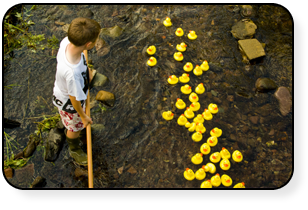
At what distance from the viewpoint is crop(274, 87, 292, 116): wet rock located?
12.2 feet

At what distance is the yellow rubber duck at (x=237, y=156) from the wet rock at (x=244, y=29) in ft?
7.79

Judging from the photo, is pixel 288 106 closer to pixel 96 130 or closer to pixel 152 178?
pixel 152 178

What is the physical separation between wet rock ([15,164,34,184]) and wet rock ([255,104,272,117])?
3.63 meters

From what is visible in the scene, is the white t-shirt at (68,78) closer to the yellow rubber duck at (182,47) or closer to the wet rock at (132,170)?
the wet rock at (132,170)

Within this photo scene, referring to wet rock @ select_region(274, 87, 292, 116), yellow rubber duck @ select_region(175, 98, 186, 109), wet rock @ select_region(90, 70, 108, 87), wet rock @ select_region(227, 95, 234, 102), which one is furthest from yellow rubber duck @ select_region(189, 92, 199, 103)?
wet rock @ select_region(90, 70, 108, 87)

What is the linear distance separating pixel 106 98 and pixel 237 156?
7.37 feet

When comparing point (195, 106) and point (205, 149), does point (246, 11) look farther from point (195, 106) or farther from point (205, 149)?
point (205, 149)

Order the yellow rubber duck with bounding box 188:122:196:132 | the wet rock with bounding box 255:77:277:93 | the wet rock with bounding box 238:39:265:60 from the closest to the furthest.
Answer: the yellow rubber duck with bounding box 188:122:196:132 < the wet rock with bounding box 255:77:277:93 < the wet rock with bounding box 238:39:265:60

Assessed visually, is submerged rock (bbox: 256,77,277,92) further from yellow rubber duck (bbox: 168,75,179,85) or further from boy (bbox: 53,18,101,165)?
boy (bbox: 53,18,101,165)

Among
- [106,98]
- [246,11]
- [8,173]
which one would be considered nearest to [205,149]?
[106,98]

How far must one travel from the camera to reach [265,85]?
3.87m

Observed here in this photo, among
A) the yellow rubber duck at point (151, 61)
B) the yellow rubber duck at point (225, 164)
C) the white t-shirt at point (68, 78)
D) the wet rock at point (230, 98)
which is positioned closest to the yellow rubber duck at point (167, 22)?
the yellow rubber duck at point (151, 61)

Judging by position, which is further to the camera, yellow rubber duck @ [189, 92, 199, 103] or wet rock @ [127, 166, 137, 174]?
yellow rubber duck @ [189, 92, 199, 103]

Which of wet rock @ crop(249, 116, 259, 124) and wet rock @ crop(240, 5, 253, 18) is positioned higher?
wet rock @ crop(240, 5, 253, 18)
